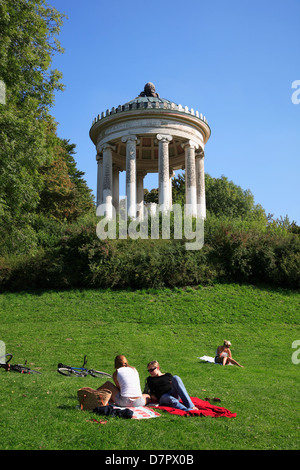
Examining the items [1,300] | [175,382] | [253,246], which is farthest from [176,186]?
[175,382]

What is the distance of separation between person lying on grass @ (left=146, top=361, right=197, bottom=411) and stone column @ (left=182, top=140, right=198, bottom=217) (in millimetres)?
24439

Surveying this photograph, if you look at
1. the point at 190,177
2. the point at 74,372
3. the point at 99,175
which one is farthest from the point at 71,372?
the point at 99,175

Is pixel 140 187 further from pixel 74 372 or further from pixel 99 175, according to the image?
pixel 74 372

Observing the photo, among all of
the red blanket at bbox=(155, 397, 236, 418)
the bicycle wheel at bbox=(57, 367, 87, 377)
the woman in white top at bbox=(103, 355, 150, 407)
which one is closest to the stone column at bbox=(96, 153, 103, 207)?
the bicycle wheel at bbox=(57, 367, 87, 377)

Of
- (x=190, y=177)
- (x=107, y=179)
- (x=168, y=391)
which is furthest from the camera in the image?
(x=107, y=179)

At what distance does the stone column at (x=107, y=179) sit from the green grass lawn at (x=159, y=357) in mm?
12119

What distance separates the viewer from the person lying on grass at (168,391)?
6691 mm

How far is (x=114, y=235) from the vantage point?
2478cm

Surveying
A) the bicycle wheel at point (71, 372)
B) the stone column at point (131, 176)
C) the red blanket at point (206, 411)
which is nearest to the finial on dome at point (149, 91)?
the stone column at point (131, 176)

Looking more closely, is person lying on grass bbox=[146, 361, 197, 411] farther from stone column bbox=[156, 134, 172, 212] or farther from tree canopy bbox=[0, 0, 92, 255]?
stone column bbox=[156, 134, 172, 212]

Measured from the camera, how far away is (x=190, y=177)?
32.7 metres

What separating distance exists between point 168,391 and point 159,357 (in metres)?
5.44

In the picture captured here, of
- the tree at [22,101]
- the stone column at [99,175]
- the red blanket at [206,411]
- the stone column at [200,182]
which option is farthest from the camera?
the stone column at [99,175]

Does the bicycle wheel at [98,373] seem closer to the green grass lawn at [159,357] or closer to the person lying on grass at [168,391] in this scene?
the green grass lawn at [159,357]
